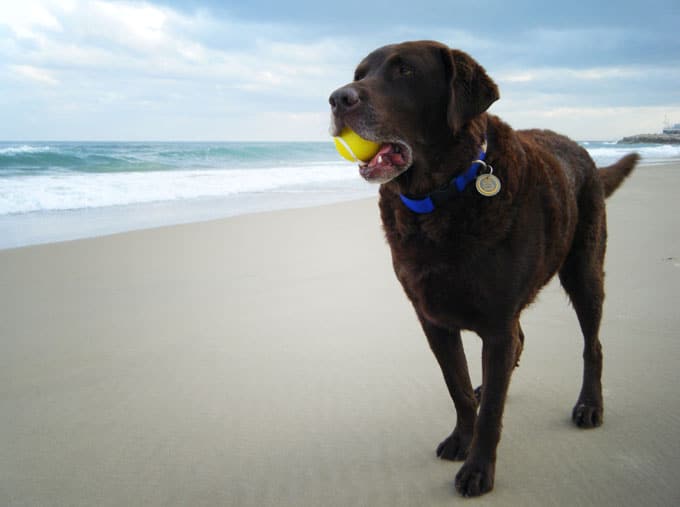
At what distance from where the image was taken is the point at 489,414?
2133 mm

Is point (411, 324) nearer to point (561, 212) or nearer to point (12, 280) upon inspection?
point (561, 212)

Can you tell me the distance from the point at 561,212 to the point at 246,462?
5.57 feet

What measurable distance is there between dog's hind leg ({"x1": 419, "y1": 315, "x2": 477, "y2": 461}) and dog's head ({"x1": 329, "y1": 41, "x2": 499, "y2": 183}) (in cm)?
69

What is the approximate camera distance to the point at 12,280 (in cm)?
493

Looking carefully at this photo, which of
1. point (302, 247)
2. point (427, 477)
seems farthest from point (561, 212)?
point (302, 247)

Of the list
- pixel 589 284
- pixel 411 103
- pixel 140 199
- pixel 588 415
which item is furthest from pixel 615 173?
pixel 140 199

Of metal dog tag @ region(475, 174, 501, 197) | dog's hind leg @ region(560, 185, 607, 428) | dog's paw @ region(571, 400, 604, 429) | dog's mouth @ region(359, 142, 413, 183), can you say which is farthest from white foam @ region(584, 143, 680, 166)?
dog's mouth @ region(359, 142, 413, 183)

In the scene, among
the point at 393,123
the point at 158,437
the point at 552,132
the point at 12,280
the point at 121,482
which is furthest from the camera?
the point at 12,280

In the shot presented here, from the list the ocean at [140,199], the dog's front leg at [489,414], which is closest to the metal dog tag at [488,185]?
the dog's front leg at [489,414]

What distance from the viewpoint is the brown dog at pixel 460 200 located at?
2031 mm

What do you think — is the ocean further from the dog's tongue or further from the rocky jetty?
the rocky jetty

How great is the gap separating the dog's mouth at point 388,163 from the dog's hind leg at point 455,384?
63cm

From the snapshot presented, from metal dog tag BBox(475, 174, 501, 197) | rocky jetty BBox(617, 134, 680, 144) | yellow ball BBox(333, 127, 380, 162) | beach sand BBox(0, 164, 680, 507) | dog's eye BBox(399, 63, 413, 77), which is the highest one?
dog's eye BBox(399, 63, 413, 77)

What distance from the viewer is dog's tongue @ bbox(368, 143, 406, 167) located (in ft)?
6.75
